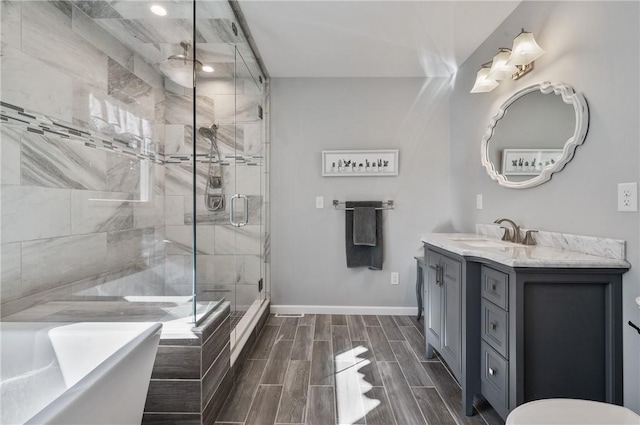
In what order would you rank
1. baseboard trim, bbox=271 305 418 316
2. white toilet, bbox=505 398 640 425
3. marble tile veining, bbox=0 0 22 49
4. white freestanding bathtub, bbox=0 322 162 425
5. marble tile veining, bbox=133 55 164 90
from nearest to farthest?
white freestanding bathtub, bbox=0 322 162 425, white toilet, bbox=505 398 640 425, marble tile veining, bbox=0 0 22 49, marble tile veining, bbox=133 55 164 90, baseboard trim, bbox=271 305 418 316

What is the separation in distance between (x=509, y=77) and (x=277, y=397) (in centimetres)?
266

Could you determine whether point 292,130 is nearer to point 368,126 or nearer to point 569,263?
point 368,126

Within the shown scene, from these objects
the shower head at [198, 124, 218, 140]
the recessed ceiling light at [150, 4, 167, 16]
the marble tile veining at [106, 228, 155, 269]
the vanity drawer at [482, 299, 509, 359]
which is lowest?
the vanity drawer at [482, 299, 509, 359]

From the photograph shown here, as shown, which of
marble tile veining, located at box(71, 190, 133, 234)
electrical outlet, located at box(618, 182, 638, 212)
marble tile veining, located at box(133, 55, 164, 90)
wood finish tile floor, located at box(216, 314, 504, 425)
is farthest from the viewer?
marble tile veining, located at box(133, 55, 164, 90)

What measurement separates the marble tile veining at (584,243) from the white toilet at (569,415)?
2.24 feet

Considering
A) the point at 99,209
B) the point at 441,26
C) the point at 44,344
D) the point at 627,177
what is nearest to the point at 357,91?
the point at 441,26

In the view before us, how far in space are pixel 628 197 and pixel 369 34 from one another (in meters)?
1.97

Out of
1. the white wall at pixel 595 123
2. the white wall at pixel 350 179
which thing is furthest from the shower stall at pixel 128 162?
the white wall at pixel 595 123

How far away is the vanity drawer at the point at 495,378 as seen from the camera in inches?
52.8

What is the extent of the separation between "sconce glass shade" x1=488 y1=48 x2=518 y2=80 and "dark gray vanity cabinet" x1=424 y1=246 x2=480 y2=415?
4.31ft

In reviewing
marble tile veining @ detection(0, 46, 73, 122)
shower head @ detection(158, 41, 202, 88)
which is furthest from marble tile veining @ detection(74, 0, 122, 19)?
marble tile veining @ detection(0, 46, 73, 122)

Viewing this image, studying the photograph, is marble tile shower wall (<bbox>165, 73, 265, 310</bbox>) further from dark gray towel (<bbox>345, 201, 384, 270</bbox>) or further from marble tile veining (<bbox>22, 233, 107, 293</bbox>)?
dark gray towel (<bbox>345, 201, 384, 270</bbox>)

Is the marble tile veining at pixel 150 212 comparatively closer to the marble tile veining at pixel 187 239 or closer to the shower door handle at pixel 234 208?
the marble tile veining at pixel 187 239

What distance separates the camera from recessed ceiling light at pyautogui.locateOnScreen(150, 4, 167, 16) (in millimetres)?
2008
